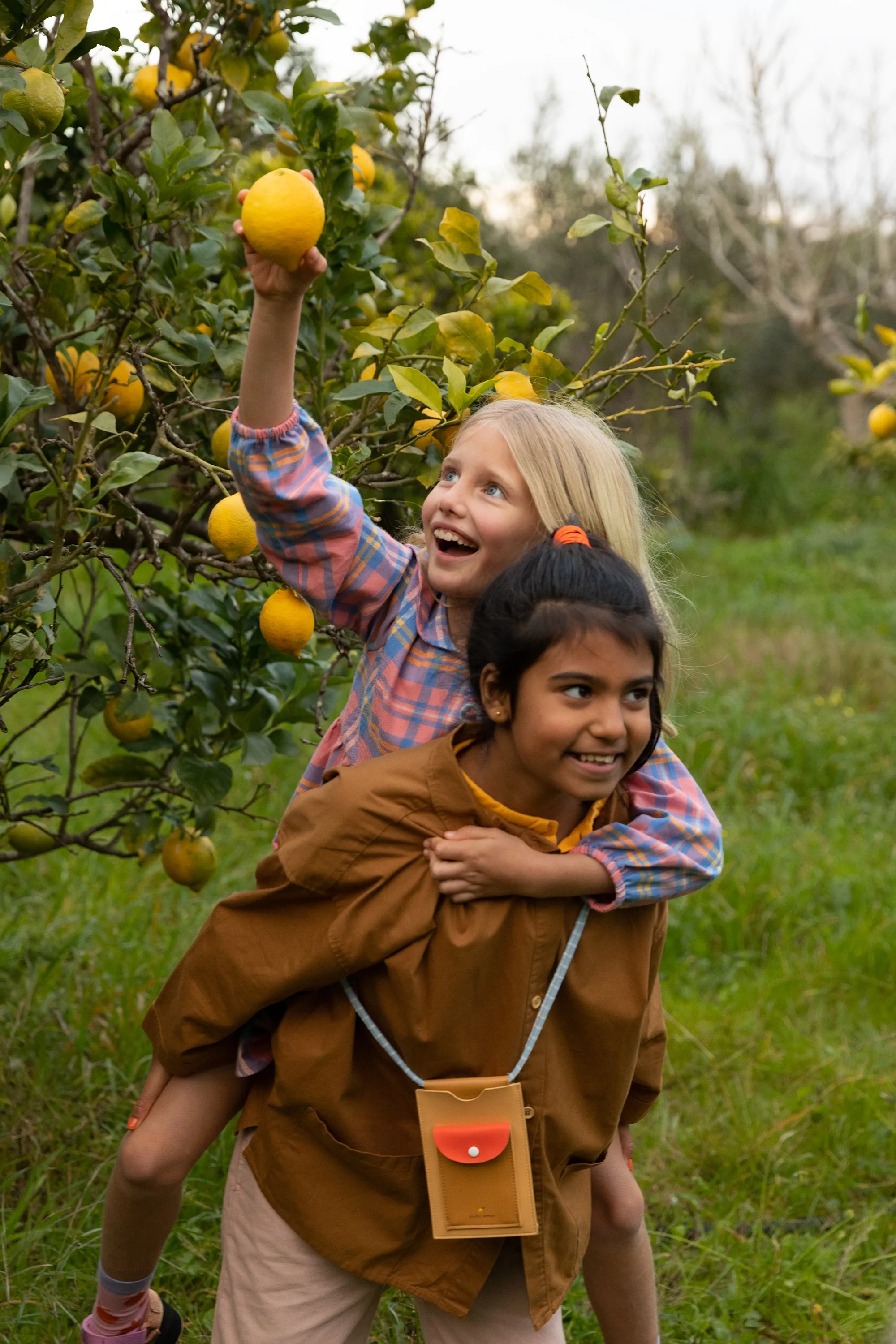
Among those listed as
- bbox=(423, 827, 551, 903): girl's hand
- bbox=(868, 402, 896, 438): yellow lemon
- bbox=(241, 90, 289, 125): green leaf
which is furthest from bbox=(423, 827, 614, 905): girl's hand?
bbox=(868, 402, 896, 438): yellow lemon

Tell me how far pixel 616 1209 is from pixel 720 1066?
120cm

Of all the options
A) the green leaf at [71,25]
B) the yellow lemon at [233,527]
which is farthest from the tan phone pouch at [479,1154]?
the green leaf at [71,25]

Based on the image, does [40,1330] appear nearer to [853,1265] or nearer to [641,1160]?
[641,1160]

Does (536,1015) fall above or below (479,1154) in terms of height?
above

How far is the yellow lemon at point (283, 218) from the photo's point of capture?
1268mm

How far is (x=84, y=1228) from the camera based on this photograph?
2.07m

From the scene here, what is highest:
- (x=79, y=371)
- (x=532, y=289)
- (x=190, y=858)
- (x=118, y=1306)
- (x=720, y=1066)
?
(x=532, y=289)

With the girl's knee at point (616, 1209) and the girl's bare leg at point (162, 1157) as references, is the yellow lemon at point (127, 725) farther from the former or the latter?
the girl's knee at point (616, 1209)

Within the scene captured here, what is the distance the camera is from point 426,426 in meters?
1.67

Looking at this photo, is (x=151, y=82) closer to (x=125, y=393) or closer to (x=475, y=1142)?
(x=125, y=393)

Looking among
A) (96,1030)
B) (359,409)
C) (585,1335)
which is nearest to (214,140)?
(359,409)

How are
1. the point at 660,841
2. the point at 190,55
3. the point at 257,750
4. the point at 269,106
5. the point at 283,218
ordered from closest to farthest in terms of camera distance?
the point at 283,218 → the point at 660,841 → the point at 269,106 → the point at 257,750 → the point at 190,55

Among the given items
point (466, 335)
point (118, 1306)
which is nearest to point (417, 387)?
point (466, 335)

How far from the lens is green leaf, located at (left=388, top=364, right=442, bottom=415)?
1.52 meters
